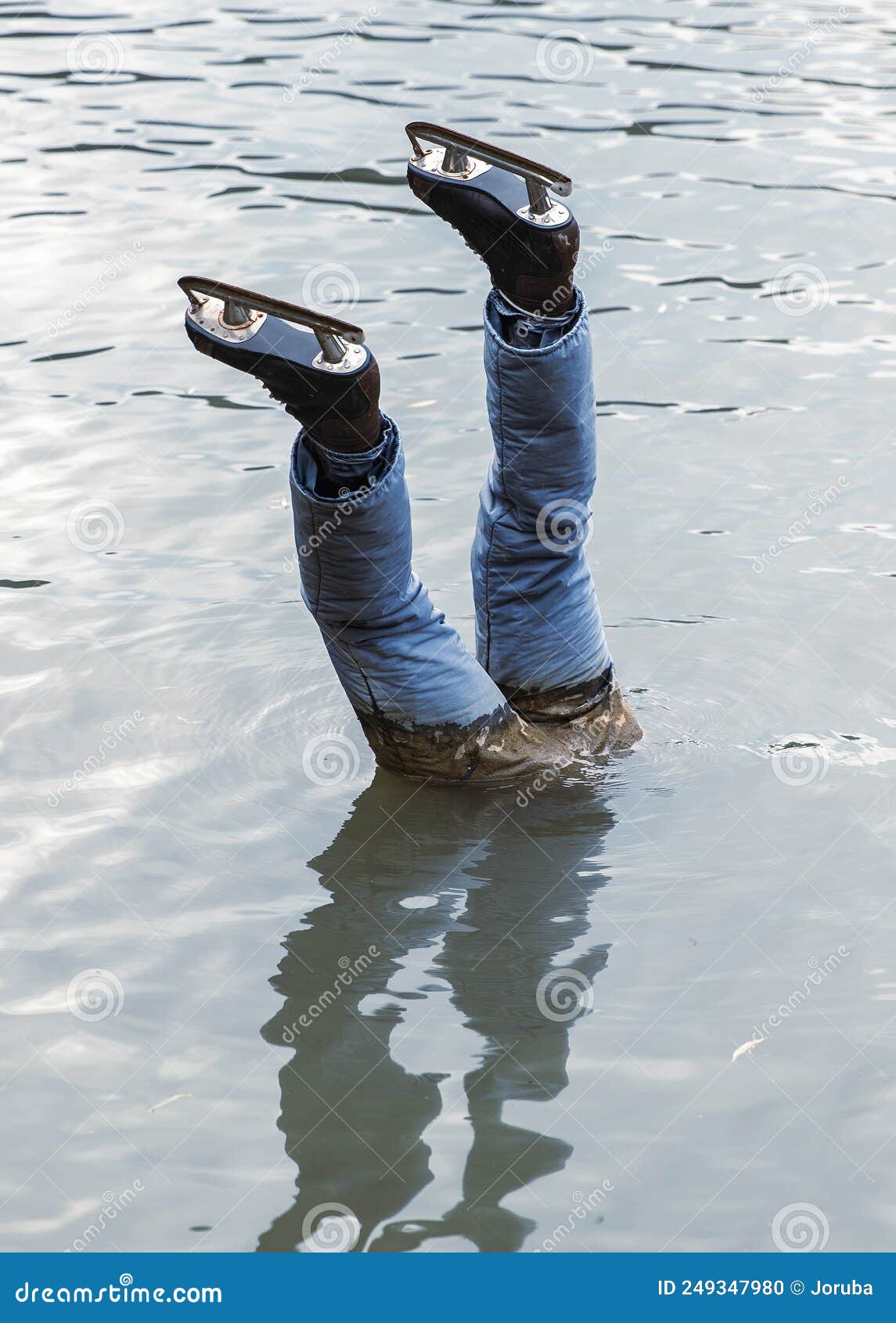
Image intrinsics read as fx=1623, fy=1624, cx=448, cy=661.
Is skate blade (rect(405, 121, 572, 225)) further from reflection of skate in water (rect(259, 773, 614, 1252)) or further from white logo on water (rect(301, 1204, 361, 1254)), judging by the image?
white logo on water (rect(301, 1204, 361, 1254))

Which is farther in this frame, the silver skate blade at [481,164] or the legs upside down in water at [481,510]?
the silver skate blade at [481,164]

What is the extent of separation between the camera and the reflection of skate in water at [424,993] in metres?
2.66

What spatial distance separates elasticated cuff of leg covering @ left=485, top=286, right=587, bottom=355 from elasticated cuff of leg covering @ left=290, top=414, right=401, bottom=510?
313mm

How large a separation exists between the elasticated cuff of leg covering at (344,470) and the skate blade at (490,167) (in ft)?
1.57

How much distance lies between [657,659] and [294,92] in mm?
5249

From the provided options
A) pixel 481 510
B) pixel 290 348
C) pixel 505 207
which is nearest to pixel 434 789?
pixel 481 510

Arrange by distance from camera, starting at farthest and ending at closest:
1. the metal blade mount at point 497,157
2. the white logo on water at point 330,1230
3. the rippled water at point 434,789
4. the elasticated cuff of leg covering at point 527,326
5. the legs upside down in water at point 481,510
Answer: the elasticated cuff of leg covering at point 527,326 → the metal blade mount at point 497,157 → the legs upside down in water at point 481,510 → the rippled water at point 434,789 → the white logo on water at point 330,1230

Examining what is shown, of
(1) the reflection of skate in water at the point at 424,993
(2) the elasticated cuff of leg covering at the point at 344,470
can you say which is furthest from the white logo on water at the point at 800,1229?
(2) the elasticated cuff of leg covering at the point at 344,470

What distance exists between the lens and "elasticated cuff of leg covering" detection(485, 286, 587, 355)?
10.5 feet

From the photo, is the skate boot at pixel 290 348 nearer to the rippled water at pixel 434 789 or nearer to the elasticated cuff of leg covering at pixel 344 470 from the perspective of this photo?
the elasticated cuff of leg covering at pixel 344 470

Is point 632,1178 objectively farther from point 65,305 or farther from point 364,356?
point 65,305

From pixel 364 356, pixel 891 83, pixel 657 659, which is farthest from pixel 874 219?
pixel 364 356

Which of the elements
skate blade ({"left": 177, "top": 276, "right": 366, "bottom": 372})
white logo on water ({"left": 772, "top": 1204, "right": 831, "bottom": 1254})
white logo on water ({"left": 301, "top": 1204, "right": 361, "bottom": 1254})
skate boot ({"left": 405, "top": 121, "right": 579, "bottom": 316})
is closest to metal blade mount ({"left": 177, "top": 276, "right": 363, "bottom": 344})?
skate blade ({"left": 177, "top": 276, "right": 366, "bottom": 372})

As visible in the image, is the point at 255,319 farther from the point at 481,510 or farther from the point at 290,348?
the point at 481,510
